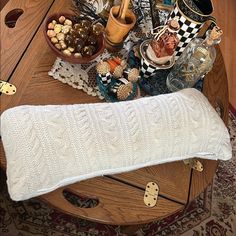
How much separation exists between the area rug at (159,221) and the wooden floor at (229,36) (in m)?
0.51

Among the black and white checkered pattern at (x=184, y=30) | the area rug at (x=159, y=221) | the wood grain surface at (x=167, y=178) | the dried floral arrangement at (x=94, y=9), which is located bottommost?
the area rug at (x=159, y=221)

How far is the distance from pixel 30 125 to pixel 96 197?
0.25 meters

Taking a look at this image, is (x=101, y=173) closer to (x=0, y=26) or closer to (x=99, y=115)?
(x=99, y=115)

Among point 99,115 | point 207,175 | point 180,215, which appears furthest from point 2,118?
point 180,215

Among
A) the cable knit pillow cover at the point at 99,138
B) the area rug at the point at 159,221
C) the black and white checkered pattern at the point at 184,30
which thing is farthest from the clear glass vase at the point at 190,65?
the area rug at the point at 159,221

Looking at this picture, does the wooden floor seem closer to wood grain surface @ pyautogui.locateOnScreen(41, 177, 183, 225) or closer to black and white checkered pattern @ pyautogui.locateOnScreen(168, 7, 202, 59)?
black and white checkered pattern @ pyautogui.locateOnScreen(168, 7, 202, 59)

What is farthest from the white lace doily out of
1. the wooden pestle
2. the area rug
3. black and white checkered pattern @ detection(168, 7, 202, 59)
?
the area rug

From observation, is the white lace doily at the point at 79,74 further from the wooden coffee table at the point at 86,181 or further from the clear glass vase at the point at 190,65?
the clear glass vase at the point at 190,65

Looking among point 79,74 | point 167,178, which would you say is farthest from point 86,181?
point 79,74

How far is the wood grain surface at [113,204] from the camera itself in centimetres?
87

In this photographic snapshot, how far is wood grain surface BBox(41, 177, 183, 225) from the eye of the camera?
2.85 ft

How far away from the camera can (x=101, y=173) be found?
861 mm

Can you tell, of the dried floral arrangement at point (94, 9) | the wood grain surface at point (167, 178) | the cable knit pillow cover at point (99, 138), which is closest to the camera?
the cable knit pillow cover at point (99, 138)

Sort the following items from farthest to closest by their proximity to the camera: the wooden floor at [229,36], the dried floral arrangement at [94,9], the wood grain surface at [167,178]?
the wooden floor at [229,36] < the dried floral arrangement at [94,9] < the wood grain surface at [167,178]
